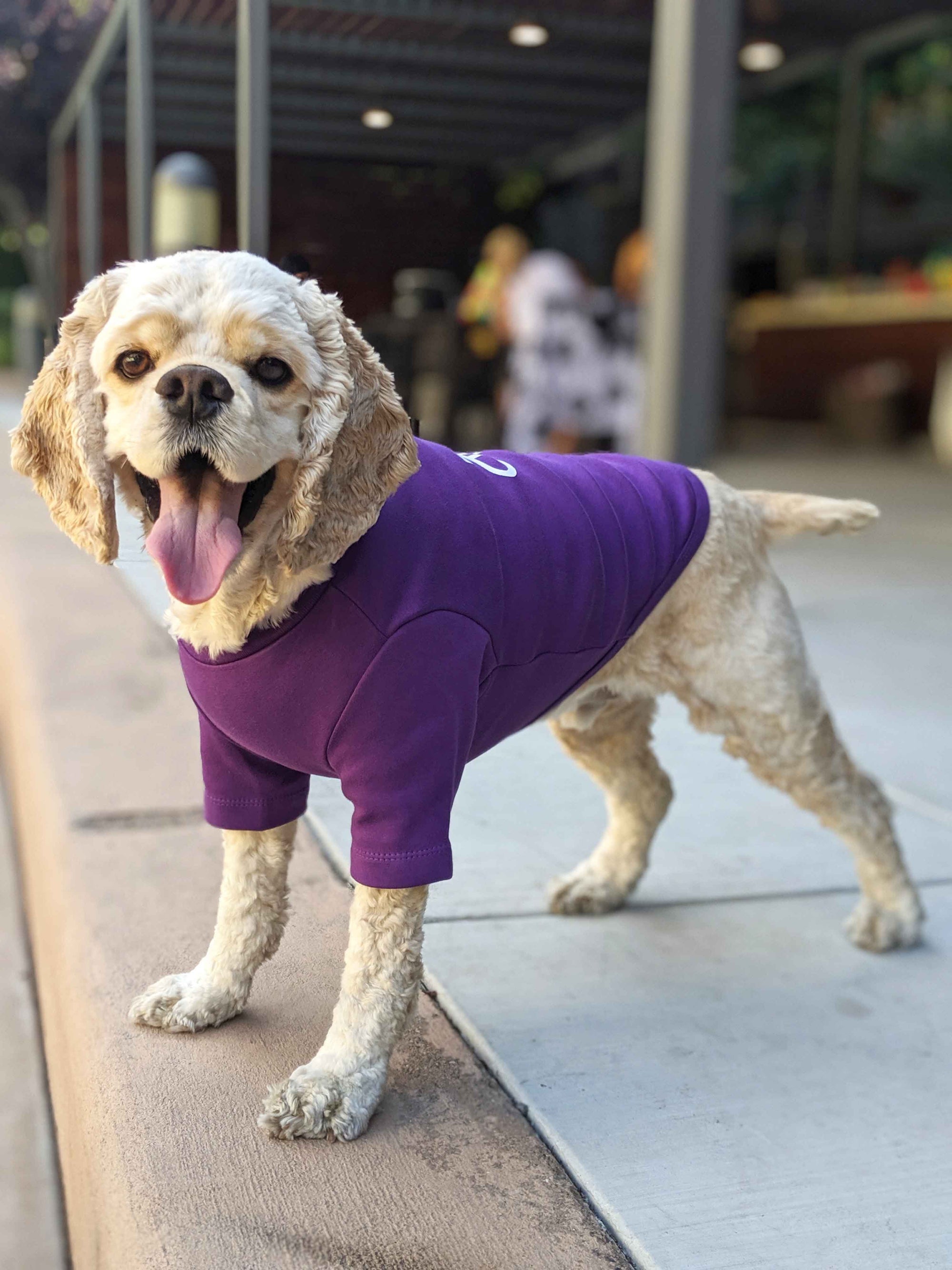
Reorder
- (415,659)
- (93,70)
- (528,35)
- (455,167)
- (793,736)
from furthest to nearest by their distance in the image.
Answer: (528,35) → (455,167) → (93,70) → (793,736) → (415,659)

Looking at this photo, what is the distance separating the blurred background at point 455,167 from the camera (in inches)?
189

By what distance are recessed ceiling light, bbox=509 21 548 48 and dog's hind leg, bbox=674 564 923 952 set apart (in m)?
5.30

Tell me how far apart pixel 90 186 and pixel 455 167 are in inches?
73.1

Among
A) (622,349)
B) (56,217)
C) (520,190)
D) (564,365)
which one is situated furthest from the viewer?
(622,349)

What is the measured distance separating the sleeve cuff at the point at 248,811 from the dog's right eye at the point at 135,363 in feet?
2.51

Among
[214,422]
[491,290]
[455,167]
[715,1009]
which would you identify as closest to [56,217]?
[455,167]

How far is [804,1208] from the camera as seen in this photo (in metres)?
2.02

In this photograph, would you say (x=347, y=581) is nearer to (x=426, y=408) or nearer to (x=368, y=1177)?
(x=368, y=1177)

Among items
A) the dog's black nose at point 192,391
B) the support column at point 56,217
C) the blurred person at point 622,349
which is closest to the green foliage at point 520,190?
the blurred person at point 622,349

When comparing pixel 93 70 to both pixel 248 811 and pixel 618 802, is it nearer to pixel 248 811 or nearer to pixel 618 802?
pixel 618 802

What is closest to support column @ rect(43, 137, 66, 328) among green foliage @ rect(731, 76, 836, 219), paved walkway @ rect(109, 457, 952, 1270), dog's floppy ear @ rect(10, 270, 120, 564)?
paved walkway @ rect(109, 457, 952, 1270)

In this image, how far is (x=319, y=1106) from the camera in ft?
6.75

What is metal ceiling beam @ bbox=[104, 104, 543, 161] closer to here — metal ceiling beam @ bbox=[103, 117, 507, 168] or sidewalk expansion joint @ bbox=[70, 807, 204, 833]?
metal ceiling beam @ bbox=[103, 117, 507, 168]

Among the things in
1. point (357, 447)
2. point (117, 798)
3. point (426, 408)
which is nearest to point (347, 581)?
point (357, 447)
